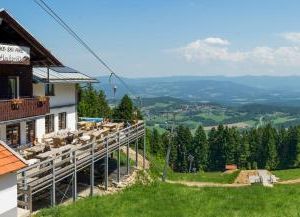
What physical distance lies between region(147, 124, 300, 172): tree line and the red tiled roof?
292ft

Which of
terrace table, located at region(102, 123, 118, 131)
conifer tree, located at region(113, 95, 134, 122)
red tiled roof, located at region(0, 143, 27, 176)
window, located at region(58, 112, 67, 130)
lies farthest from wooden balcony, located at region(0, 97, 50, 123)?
conifer tree, located at region(113, 95, 134, 122)

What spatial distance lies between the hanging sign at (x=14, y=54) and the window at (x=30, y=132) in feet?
16.0

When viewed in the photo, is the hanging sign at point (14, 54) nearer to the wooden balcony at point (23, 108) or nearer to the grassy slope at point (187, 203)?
the wooden balcony at point (23, 108)

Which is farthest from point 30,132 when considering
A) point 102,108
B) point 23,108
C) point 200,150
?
point 200,150

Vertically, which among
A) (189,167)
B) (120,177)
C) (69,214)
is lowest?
(189,167)

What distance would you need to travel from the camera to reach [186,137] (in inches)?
4621

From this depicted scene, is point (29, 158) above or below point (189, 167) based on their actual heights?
above

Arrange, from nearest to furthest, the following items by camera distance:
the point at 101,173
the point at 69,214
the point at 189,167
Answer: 1. the point at 69,214
2. the point at 101,173
3. the point at 189,167

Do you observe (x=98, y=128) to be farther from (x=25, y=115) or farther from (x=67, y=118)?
(x=25, y=115)

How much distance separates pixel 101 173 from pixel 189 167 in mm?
84264

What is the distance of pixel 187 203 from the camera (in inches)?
744

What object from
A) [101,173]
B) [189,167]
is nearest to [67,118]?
[101,173]

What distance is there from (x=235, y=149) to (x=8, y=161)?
98618 millimetres

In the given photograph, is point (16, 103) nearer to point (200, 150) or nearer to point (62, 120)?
point (62, 120)
